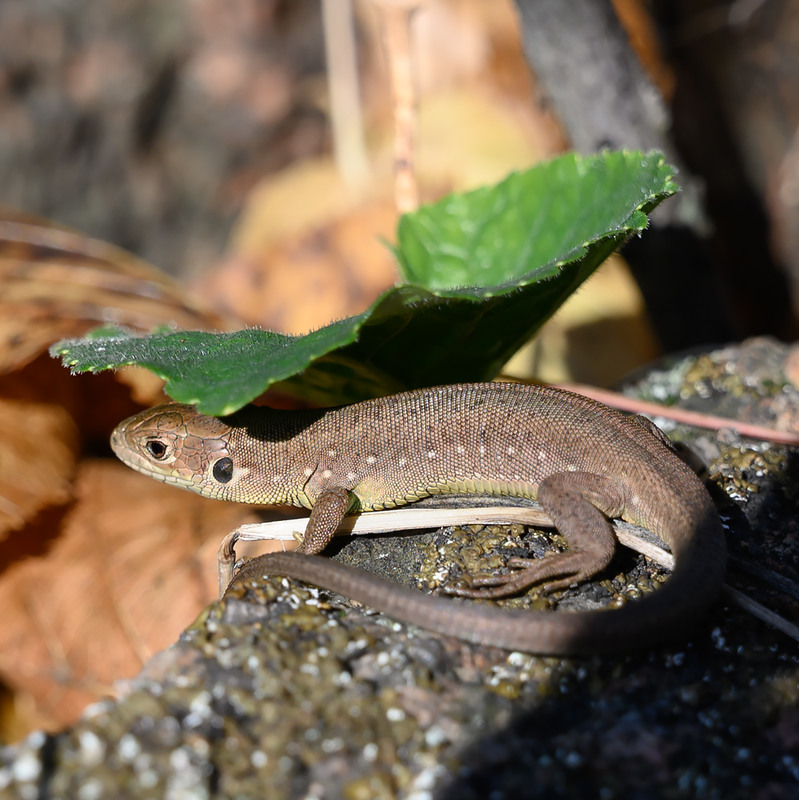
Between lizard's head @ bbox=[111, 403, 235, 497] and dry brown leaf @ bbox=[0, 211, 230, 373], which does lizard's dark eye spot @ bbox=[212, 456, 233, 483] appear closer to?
Answer: lizard's head @ bbox=[111, 403, 235, 497]

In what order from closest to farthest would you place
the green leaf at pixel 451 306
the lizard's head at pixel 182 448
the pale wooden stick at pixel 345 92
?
the green leaf at pixel 451 306, the lizard's head at pixel 182 448, the pale wooden stick at pixel 345 92

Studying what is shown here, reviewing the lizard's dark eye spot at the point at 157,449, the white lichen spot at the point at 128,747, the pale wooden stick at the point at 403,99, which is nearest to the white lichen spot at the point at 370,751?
the white lichen spot at the point at 128,747

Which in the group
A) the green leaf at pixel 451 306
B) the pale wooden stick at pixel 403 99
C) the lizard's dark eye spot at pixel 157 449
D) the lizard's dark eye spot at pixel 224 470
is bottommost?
the lizard's dark eye spot at pixel 224 470

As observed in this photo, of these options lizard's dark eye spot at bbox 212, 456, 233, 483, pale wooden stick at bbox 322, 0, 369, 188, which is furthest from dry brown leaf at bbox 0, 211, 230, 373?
pale wooden stick at bbox 322, 0, 369, 188

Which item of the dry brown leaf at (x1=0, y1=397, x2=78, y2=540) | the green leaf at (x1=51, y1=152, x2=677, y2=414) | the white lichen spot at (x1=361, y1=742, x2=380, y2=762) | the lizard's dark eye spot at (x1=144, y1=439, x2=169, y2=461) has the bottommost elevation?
the dry brown leaf at (x1=0, y1=397, x2=78, y2=540)

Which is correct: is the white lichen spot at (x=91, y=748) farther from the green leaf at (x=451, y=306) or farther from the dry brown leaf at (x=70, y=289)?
the dry brown leaf at (x=70, y=289)

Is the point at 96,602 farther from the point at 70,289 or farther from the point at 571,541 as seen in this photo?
the point at 571,541
